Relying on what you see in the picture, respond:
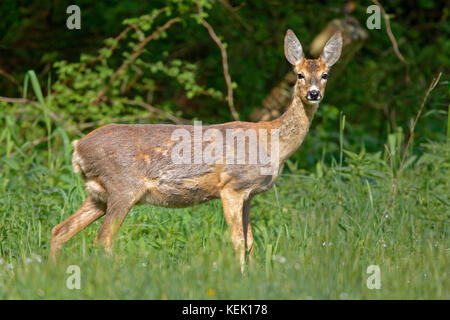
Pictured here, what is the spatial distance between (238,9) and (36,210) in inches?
159

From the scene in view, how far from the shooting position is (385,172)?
653 cm

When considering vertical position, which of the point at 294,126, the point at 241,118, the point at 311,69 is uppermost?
the point at 241,118

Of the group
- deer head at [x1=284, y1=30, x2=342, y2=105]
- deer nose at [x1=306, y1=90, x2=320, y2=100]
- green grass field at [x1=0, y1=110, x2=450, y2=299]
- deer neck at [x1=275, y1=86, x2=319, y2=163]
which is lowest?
green grass field at [x1=0, y1=110, x2=450, y2=299]

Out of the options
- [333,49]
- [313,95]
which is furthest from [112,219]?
[333,49]

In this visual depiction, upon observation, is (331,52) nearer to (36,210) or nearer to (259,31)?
(36,210)

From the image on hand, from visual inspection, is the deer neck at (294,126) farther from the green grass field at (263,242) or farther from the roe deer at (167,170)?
the green grass field at (263,242)

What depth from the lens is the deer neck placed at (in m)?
5.47

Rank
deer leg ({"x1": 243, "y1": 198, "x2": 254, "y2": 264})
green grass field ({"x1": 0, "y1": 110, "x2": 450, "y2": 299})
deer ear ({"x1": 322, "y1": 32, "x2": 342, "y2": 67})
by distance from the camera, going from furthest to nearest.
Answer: deer ear ({"x1": 322, "y1": 32, "x2": 342, "y2": 67}), deer leg ({"x1": 243, "y1": 198, "x2": 254, "y2": 264}), green grass field ({"x1": 0, "y1": 110, "x2": 450, "y2": 299})

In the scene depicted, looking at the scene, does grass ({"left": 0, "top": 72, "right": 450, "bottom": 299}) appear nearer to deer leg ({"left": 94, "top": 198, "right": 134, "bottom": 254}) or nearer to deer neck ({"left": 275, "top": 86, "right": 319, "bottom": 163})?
deer leg ({"left": 94, "top": 198, "right": 134, "bottom": 254})

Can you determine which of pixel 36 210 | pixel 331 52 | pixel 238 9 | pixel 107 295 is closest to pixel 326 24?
pixel 238 9

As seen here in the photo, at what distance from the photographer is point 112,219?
16.6 feet

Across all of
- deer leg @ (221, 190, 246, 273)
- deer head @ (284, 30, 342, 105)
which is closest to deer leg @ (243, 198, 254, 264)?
deer leg @ (221, 190, 246, 273)

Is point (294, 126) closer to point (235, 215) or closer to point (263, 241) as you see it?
point (235, 215)

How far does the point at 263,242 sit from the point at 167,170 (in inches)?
44.1
